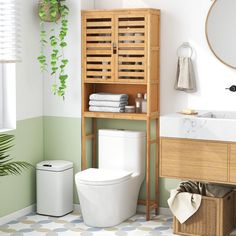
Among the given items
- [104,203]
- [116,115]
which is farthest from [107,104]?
[104,203]

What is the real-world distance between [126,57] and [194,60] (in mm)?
600

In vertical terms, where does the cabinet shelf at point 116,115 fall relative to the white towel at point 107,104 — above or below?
below

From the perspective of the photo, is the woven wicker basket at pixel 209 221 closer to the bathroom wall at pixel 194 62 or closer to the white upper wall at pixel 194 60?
the bathroom wall at pixel 194 62

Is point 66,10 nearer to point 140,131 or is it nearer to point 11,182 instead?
point 140,131

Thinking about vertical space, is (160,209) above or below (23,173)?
below

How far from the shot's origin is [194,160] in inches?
177

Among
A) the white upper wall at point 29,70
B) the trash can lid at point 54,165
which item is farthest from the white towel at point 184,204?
the white upper wall at point 29,70

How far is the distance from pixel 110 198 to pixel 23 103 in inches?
46.4

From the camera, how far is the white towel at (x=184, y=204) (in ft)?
14.9

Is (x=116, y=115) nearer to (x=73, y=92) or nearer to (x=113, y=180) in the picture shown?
(x=73, y=92)

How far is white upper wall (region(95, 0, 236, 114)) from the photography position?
4906mm

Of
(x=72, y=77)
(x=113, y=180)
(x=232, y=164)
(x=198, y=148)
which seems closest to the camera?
(x=232, y=164)

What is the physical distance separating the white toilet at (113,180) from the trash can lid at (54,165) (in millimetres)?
251

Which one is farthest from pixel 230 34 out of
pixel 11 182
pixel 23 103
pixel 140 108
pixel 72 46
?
pixel 11 182
